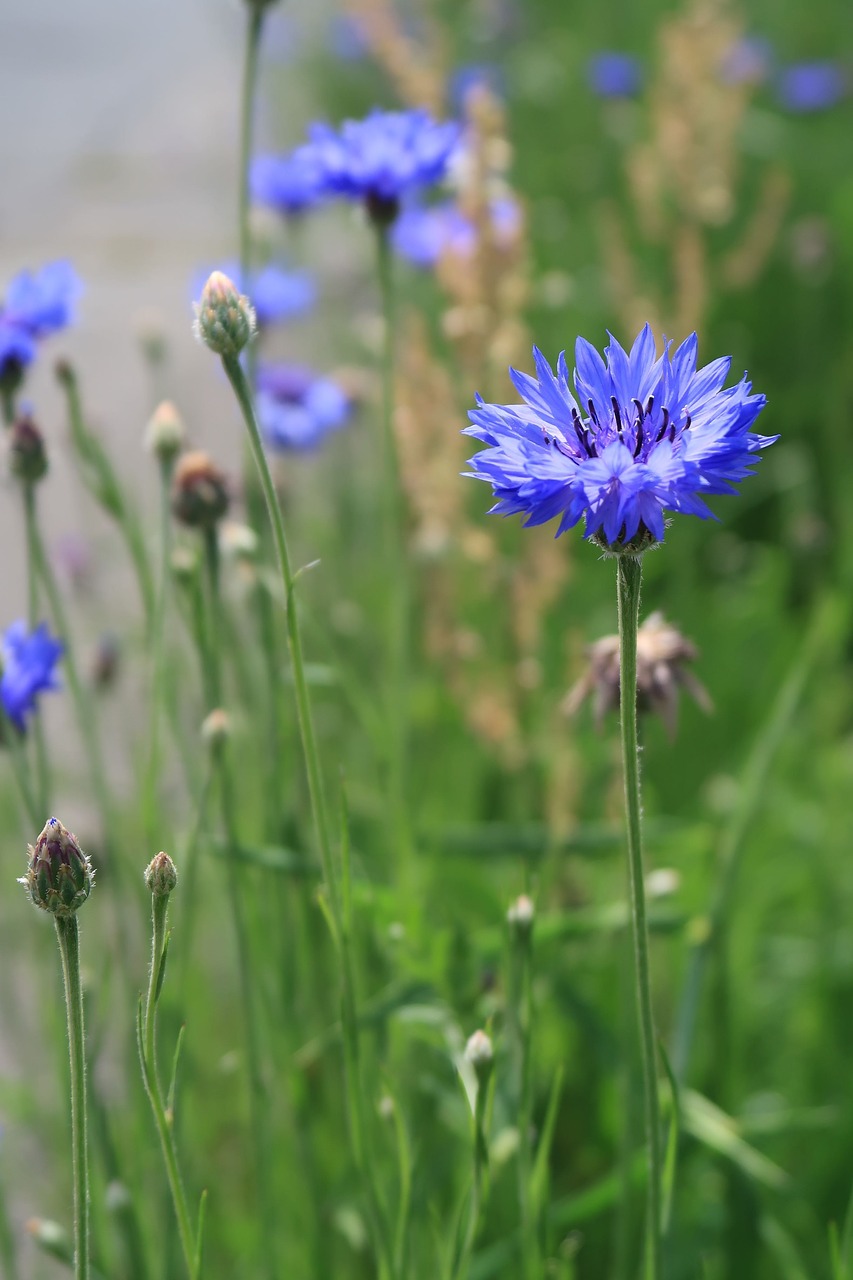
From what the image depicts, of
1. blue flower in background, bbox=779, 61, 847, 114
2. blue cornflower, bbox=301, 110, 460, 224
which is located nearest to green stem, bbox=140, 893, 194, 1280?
blue cornflower, bbox=301, 110, 460, 224

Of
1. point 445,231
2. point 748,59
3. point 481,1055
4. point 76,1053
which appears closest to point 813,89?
point 748,59

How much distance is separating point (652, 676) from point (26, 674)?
0.34 m

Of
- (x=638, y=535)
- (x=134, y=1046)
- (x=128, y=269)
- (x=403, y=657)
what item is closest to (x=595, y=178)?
(x=128, y=269)

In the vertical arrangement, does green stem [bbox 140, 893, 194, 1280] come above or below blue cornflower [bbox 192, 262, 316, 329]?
below

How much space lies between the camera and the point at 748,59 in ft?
9.73

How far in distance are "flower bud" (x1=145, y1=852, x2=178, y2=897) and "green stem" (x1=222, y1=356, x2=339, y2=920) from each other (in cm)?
10

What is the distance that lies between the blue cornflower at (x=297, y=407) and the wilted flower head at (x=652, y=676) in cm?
63

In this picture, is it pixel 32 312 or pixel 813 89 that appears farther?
pixel 813 89

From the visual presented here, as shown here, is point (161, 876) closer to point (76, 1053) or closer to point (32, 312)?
point (76, 1053)

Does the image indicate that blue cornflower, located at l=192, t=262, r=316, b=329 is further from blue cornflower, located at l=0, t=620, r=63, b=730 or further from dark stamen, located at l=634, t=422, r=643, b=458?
dark stamen, located at l=634, t=422, r=643, b=458

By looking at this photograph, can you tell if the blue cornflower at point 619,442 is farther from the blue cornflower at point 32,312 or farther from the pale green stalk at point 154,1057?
the blue cornflower at point 32,312

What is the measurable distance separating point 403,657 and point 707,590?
0.92 meters

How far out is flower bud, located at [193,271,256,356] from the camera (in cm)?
55

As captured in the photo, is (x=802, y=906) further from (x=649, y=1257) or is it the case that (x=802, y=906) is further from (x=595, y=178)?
(x=595, y=178)
